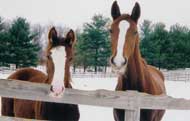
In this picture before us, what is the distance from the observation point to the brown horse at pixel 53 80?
2533mm

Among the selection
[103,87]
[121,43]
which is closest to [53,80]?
[103,87]

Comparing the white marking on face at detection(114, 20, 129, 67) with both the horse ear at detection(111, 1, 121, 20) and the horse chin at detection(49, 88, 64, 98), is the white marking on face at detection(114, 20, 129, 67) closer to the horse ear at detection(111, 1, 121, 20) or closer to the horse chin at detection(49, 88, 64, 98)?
the horse ear at detection(111, 1, 121, 20)

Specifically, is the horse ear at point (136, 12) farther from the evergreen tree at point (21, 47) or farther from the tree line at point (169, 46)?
the evergreen tree at point (21, 47)

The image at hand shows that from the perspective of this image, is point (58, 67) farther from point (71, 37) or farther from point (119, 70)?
point (119, 70)

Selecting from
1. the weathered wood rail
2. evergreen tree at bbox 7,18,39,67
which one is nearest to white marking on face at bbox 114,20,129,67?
the weathered wood rail

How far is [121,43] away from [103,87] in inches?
19.9

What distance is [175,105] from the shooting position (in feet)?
8.36

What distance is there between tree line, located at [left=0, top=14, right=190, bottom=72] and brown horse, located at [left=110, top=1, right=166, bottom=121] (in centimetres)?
16

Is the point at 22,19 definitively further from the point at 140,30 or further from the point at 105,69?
the point at 140,30

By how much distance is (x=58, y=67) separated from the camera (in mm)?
2541

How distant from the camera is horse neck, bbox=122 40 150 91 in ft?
8.38

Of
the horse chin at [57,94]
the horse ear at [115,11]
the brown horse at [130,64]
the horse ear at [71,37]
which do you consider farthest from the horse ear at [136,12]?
the horse chin at [57,94]

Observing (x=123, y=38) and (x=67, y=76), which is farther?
(x=67, y=76)

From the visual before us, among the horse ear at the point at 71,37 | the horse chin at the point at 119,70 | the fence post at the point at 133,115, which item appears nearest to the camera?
the fence post at the point at 133,115
